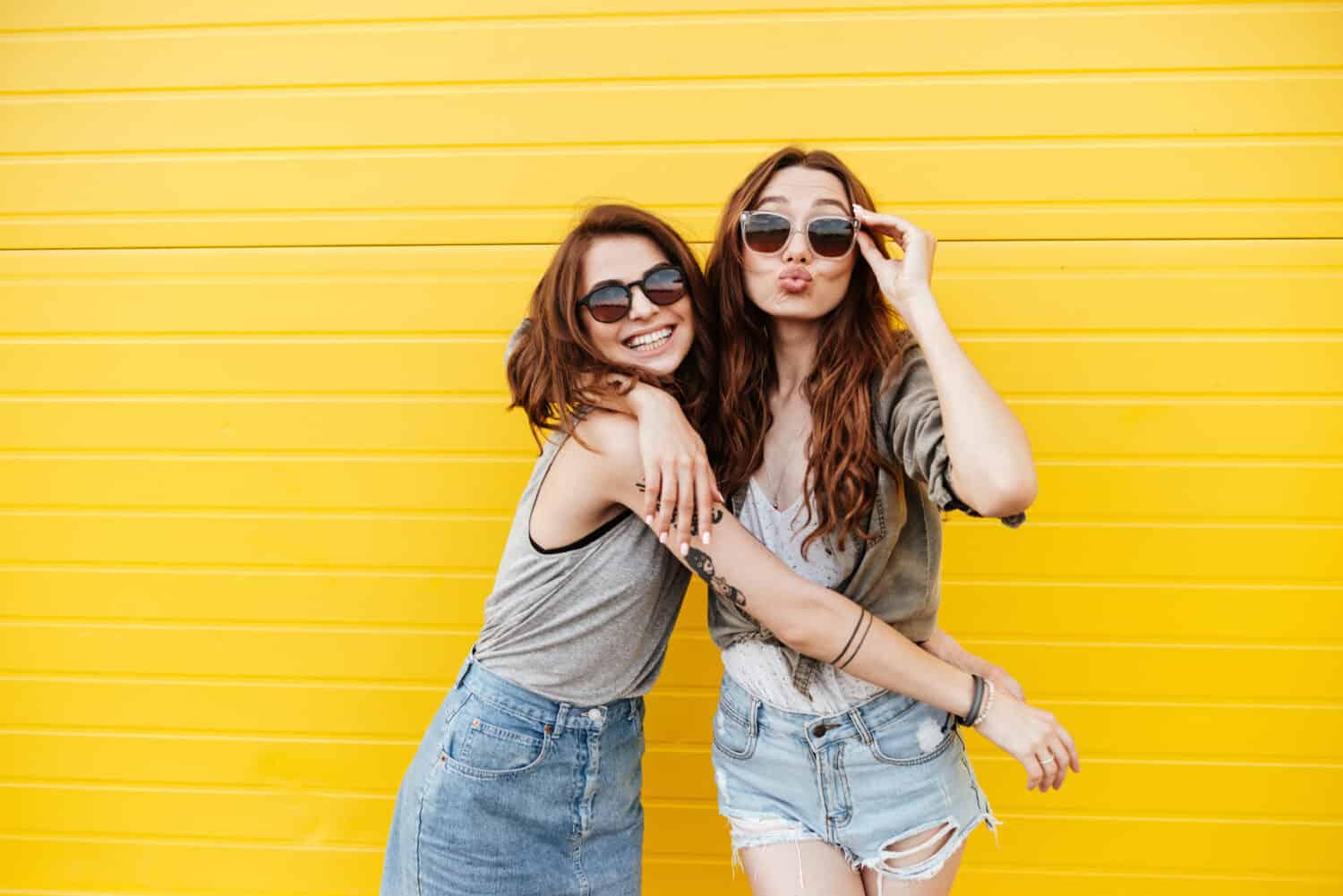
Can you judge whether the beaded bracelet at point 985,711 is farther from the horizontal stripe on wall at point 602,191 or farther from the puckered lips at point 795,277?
the horizontal stripe on wall at point 602,191

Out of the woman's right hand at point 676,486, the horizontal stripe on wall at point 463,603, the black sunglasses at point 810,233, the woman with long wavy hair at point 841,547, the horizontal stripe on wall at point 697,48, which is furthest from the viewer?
the horizontal stripe on wall at point 463,603

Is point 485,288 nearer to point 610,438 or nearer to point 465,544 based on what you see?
point 465,544

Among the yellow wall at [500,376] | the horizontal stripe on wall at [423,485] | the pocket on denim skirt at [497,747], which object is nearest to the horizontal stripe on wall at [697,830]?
the yellow wall at [500,376]

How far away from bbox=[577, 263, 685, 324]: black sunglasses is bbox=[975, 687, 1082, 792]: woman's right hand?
1123 mm

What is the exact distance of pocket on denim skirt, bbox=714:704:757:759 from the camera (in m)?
1.95

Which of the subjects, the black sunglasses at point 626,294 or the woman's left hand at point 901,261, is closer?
the woman's left hand at point 901,261

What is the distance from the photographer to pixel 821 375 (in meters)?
1.96

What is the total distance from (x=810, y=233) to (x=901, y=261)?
205 mm

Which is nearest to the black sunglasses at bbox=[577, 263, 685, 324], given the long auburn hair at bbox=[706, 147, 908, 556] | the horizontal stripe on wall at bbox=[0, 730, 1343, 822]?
the long auburn hair at bbox=[706, 147, 908, 556]

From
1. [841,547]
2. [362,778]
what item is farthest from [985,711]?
[362,778]

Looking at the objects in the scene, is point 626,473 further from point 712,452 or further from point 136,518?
point 136,518

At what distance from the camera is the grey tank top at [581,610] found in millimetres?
1862

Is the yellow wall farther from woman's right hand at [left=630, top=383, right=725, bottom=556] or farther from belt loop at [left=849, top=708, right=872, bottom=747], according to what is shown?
woman's right hand at [left=630, top=383, right=725, bottom=556]

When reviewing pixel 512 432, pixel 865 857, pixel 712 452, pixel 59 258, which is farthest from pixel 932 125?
pixel 59 258
